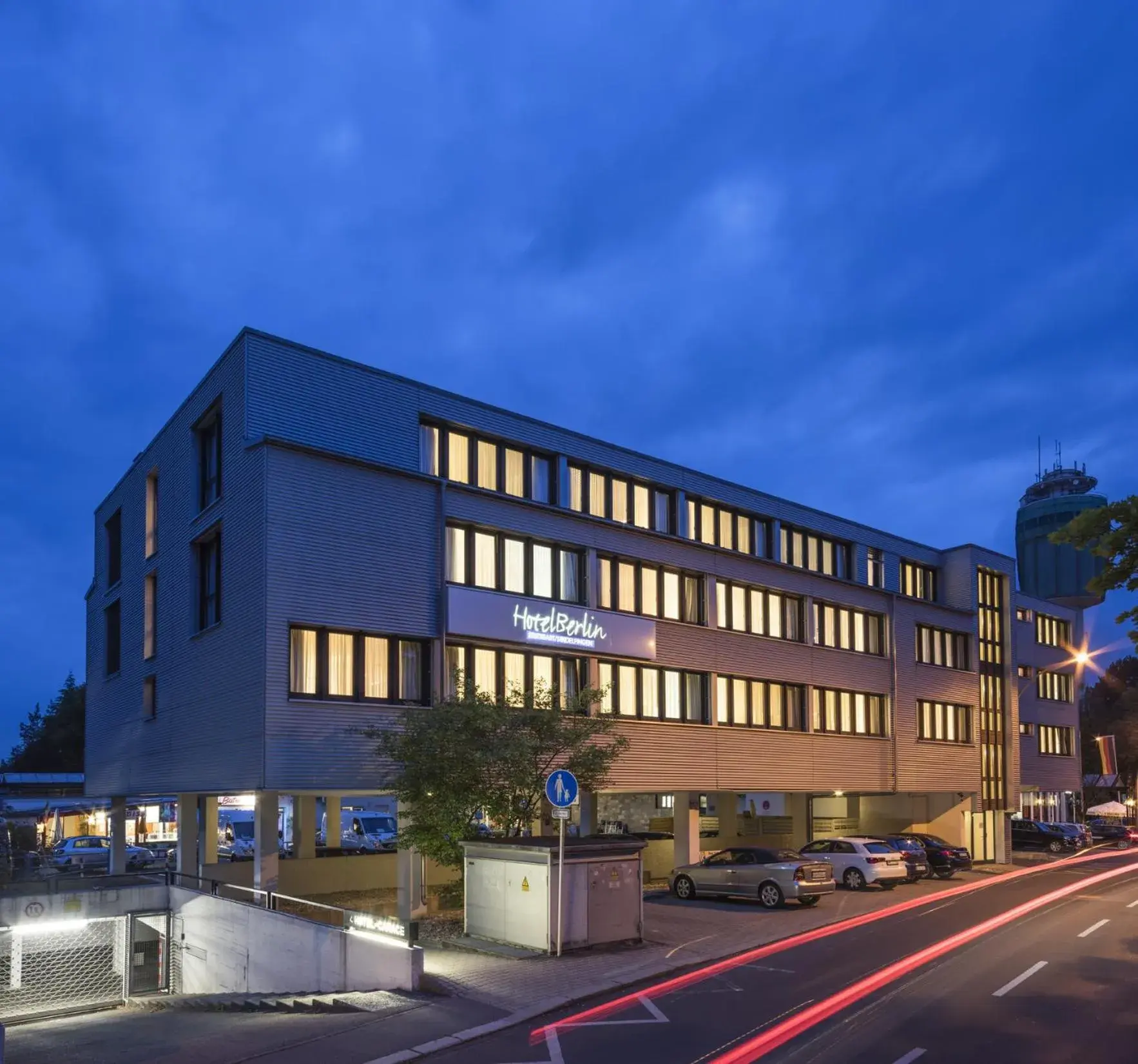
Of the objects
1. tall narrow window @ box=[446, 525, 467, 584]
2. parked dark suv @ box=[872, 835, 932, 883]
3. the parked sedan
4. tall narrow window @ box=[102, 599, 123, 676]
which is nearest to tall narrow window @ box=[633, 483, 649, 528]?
tall narrow window @ box=[446, 525, 467, 584]

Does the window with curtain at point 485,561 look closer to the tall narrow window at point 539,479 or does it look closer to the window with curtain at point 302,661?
the tall narrow window at point 539,479

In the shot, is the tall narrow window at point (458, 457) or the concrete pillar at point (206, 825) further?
the concrete pillar at point (206, 825)

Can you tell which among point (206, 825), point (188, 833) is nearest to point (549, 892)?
point (206, 825)

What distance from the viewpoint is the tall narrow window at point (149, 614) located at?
111 feet

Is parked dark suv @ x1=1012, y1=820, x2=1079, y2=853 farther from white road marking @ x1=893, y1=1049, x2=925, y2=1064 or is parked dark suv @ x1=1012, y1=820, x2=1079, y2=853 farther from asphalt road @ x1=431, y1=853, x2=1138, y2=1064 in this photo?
white road marking @ x1=893, y1=1049, x2=925, y2=1064

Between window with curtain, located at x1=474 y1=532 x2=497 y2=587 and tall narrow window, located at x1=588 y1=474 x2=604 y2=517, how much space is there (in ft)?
14.1

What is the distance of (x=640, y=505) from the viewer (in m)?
35.6

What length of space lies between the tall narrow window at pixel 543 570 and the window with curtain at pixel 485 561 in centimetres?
140

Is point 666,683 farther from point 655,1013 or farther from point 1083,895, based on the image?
point 655,1013

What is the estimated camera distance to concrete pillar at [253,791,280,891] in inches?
982

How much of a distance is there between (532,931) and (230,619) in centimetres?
1119

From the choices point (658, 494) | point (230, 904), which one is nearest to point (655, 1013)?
point (230, 904)

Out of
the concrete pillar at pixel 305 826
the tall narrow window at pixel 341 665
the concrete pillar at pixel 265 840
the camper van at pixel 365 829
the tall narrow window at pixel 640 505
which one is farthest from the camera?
the camper van at pixel 365 829

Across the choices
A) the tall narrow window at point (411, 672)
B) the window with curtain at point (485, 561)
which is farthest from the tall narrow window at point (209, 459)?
the window with curtain at point (485, 561)
